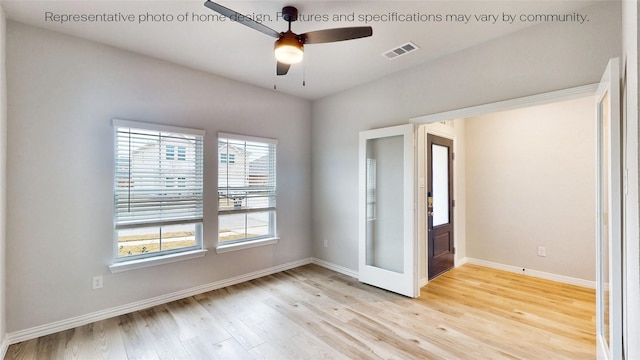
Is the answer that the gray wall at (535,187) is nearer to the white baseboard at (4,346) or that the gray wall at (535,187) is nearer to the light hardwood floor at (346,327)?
the light hardwood floor at (346,327)

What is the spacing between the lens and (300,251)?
461cm

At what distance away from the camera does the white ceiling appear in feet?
7.31

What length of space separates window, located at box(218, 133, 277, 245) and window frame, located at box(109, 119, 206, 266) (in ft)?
0.88

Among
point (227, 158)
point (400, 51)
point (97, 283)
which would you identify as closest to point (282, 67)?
point (400, 51)

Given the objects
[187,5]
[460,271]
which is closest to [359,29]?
[187,5]

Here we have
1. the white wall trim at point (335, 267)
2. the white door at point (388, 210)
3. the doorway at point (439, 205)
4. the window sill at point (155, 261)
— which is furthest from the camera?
the white wall trim at point (335, 267)

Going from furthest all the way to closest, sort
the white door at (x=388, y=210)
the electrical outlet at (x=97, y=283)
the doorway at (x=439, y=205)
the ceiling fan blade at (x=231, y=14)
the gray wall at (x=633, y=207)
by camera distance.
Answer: the doorway at (x=439, y=205), the white door at (x=388, y=210), the electrical outlet at (x=97, y=283), the ceiling fan blade at (x=231, y=14), the gray wall at (x=633, y=207)

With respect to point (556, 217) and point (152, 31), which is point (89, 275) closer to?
point (152, 31)

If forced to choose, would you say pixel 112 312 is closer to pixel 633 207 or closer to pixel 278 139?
pixel 278 139

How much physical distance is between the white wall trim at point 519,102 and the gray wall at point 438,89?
50 mm

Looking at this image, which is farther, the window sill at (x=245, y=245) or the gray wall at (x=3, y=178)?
the window sill at (x=245, y=245)

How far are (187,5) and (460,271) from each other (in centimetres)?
488

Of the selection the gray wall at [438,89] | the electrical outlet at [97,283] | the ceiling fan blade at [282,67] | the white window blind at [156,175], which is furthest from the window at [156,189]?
the gray wall at [438,89]

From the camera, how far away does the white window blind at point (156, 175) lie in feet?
9.59
